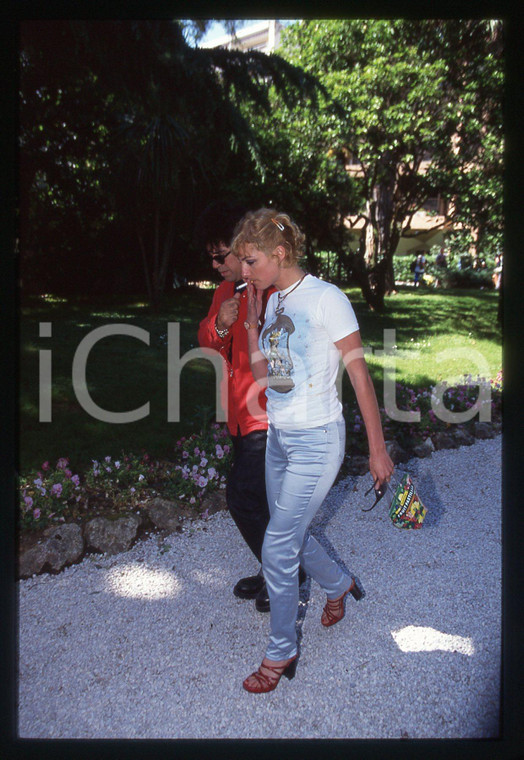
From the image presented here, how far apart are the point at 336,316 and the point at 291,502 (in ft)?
2.42

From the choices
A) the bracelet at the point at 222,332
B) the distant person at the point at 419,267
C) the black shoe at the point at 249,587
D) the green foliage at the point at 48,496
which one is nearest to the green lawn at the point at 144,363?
the green foliage at the point at 48,496

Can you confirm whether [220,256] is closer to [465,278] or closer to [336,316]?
[336,316]

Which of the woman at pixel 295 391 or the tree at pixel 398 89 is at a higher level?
the tree at pixel 398 89

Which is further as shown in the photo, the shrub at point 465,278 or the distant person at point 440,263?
the distant person at point 440,263

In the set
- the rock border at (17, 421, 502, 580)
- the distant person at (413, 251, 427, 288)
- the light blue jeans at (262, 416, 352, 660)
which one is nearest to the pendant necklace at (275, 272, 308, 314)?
the light blue jeans at (262, 416, 352, 660)

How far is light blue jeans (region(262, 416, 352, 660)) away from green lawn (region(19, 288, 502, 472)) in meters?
2.61

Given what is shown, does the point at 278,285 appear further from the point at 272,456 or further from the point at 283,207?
the point at 283,207

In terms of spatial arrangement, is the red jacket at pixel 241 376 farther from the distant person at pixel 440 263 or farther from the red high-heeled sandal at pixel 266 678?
the distant person at pixel 440 263

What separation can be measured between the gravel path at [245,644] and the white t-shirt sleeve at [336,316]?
1.52 meters

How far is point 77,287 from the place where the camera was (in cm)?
1463

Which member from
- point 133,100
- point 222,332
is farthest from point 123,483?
point 133,100

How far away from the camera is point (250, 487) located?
3.06 m

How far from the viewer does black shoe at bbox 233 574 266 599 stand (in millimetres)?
3436

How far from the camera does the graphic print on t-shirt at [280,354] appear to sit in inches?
98.3
